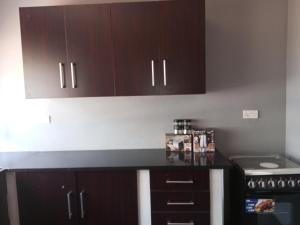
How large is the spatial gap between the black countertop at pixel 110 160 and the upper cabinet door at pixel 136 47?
0.56 m

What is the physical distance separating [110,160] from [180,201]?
2.14ft

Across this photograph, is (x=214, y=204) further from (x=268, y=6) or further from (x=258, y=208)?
(x=268, y=6)

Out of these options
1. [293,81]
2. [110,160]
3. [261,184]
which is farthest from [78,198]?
[293,81]

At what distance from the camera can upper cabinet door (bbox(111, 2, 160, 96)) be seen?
6.69ft

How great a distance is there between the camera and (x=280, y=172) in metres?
1.94

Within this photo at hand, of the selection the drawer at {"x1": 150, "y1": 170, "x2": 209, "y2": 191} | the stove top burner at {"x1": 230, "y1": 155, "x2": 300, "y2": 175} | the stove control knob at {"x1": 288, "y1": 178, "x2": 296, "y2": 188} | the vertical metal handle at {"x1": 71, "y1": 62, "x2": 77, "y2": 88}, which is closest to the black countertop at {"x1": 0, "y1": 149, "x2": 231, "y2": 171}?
the drawer at {"x1": 150, "y1": 170, "x2": 209, "y2": 191}

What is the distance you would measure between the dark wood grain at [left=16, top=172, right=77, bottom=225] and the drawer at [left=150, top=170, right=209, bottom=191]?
0.65 m

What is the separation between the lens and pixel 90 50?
2.09 m

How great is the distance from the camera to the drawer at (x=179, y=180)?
1929mm

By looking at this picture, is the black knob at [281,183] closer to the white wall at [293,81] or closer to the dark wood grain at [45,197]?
the white wall at [293,81]

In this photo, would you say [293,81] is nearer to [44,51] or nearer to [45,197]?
[44,51]

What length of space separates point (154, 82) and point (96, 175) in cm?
87

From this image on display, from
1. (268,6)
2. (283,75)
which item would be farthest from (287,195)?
(268,6)

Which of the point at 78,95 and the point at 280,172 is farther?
the point at 78,95
